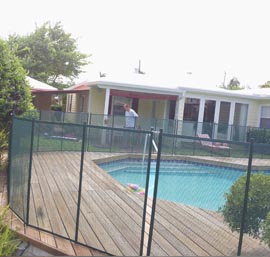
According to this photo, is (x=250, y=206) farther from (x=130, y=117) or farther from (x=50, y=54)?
(x=50, y=54)

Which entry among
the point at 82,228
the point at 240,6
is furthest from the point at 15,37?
the point at 82,228

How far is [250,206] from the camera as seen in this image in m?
3.67

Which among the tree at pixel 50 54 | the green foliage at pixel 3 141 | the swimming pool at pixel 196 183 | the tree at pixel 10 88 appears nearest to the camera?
the swimming pool at pixel 196 183

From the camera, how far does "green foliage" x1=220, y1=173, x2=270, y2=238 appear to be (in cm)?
364

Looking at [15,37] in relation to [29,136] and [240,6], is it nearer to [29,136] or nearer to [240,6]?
[240,6]

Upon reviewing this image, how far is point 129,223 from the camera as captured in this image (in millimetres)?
4109

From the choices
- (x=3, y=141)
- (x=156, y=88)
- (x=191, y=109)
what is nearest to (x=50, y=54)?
(x=191, y=109)

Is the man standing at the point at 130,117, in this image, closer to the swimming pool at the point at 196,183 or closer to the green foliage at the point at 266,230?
the swimming pool at the point at 196,183

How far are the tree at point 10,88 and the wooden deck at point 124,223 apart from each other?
3044mm

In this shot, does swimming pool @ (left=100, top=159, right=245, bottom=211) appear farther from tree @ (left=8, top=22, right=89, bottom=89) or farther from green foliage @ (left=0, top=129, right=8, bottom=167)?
tree @ (left=8, top=22, right=89, bottom=89)

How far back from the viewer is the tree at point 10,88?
23.8 ft

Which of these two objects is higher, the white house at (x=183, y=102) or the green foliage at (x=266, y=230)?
the white house at (x=183, y=102)

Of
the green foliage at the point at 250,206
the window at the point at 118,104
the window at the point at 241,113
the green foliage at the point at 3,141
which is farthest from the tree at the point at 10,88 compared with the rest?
the window at the point at 241,113

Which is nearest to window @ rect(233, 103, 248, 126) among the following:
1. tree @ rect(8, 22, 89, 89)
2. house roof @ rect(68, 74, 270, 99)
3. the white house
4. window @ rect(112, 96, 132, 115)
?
the white house
